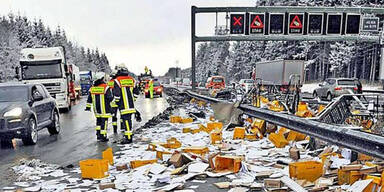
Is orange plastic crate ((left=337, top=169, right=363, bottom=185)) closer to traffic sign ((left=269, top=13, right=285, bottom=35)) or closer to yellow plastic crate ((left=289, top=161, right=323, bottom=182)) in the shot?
yellow plastic crate ((left=289, top=161, right=323, bottom=182))

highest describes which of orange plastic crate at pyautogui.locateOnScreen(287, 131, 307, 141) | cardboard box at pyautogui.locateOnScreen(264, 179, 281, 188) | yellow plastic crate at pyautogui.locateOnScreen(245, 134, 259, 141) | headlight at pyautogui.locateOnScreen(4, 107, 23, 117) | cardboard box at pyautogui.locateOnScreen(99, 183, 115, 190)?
headlight at pyautogui.locateOnScreen(4, 107, 23, 117)

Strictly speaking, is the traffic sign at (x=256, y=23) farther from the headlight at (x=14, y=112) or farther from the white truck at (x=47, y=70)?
the headlight at (x=14, y=112)

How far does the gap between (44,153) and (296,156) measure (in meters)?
5.33

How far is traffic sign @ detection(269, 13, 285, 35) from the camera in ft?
72.8

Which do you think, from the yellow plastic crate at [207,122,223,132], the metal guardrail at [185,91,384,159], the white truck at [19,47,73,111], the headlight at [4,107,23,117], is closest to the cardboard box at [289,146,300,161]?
the metal guardrail at [185,91,384,159]

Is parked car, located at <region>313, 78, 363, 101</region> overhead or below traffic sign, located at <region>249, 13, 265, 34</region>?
below

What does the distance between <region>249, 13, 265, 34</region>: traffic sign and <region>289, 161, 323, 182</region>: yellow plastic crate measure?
62.2 feet

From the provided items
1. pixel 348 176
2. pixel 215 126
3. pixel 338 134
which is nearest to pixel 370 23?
pixel 215 126

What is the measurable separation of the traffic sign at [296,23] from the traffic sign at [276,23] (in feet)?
1.78

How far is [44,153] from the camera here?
23.1 feet

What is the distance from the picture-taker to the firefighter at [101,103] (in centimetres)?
841

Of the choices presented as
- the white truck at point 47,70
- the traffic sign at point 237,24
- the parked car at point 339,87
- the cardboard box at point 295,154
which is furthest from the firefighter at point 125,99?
the parked car at point 339,87

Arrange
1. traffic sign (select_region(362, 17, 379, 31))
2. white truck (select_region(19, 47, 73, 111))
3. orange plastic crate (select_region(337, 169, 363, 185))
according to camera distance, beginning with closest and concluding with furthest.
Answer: orange plastic crate (select_region(337, 169, 363, 185)) < white truck (select_region(19, 47, 73, 111)) < traffic sign (select_region(362, 17, 379, 31))

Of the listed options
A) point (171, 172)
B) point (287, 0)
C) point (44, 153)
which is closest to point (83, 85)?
point (287, 0)
